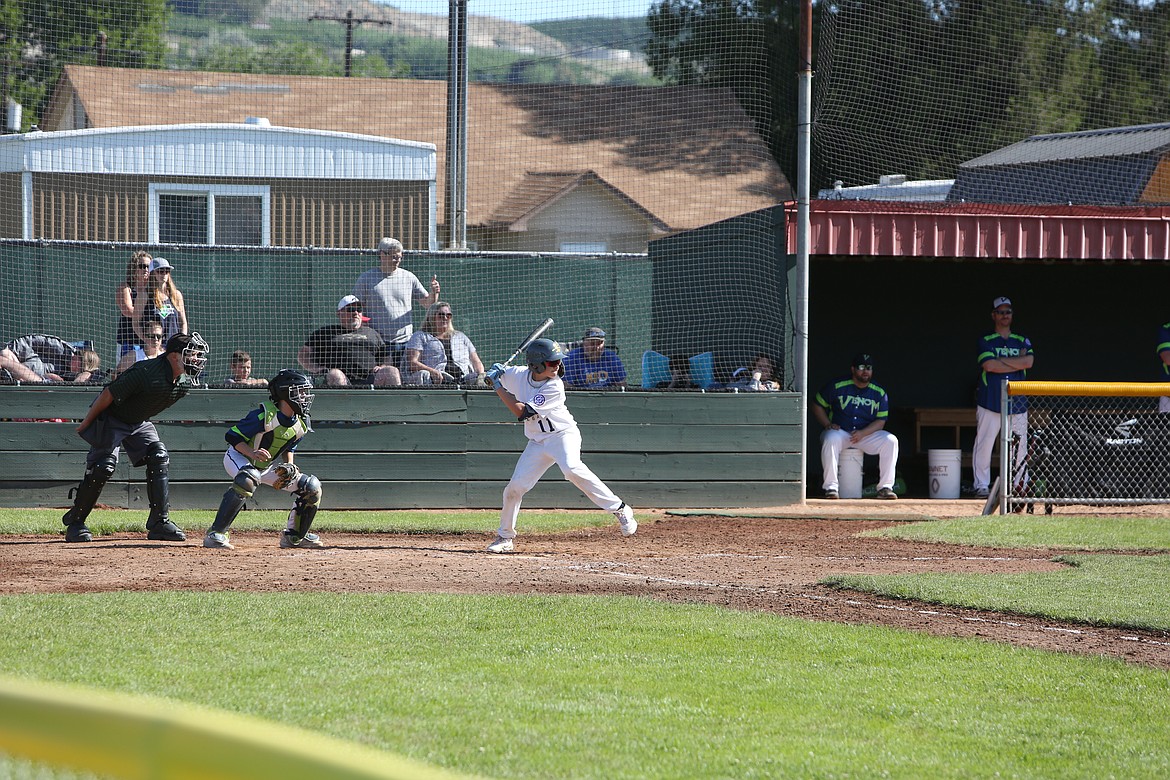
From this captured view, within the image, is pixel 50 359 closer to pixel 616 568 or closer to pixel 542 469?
pixel 542 469

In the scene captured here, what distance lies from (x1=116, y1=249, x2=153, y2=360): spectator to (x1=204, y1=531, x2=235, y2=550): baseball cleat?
3.04 meters

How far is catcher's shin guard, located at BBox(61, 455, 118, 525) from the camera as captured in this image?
9.01m

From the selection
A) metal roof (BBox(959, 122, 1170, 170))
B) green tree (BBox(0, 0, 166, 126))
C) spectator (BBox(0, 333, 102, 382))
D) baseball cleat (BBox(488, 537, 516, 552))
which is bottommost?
baseball cleat (BBox(488, 537, 516, 552))

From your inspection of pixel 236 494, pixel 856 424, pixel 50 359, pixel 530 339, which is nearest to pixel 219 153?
pixel 50 359

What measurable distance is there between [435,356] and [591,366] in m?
1.49

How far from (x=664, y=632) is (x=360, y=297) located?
695 centimetres

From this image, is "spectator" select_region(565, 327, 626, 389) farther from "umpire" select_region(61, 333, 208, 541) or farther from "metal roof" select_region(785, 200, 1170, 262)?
"umpire" select_region(61, 333, 208, 541)

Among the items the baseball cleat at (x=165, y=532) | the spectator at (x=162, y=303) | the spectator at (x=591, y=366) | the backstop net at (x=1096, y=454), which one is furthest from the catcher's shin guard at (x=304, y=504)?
the backstop net at (x=1096, y=454)

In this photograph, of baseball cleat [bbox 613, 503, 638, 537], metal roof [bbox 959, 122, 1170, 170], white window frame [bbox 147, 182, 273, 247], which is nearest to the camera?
baseball cleat [bbox 613, 503, 638, 537]

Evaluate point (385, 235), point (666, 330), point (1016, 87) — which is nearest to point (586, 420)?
point (666, 330)

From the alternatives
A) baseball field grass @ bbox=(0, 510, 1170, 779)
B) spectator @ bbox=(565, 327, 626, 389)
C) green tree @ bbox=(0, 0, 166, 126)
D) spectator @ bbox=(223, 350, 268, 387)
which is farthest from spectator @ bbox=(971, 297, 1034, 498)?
green tree @ bbox=(0, 0, 166, 126)

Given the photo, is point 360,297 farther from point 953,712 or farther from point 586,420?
point 953,712

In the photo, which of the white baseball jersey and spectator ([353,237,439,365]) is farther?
spectator ([353,237,439,365])

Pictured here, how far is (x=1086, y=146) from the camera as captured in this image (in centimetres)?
1742
